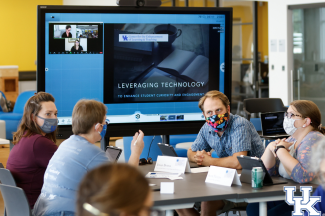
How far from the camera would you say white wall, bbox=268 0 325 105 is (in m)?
8.38

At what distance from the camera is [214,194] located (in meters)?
2.32

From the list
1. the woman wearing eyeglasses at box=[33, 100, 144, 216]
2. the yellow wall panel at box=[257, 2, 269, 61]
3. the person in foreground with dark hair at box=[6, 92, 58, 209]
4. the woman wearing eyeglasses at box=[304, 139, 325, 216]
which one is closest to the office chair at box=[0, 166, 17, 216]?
the person in foreground with dark hair at box=[6, 92, 58, 209]

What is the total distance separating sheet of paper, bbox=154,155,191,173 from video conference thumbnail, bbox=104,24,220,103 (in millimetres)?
963

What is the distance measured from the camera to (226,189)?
7.96 feet

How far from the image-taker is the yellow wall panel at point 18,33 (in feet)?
40.7

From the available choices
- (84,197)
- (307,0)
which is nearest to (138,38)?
(84,197)

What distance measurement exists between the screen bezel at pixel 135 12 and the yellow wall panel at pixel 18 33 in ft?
31.5

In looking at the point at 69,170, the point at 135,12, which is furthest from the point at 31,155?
the point at 135,12

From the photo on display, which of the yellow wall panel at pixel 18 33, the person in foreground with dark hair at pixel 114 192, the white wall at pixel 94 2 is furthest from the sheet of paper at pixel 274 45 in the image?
the person in foreground with dark hair at pixel 114 192

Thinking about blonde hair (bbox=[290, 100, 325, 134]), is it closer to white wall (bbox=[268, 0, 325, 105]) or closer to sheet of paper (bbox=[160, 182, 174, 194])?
sheet of paper (bbox=[160, 182, 174, 194])

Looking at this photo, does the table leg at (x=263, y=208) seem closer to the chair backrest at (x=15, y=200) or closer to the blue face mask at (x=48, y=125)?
the chair backrest at (x=15, y=200)

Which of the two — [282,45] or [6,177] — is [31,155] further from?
[282,45]

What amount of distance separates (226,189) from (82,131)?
92cm

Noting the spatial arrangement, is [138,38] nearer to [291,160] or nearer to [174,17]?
[174,17]
